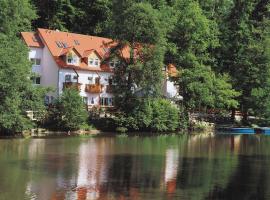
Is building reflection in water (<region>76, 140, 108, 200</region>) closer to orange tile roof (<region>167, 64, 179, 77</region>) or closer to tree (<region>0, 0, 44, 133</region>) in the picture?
tree (<region>0, 0, 44, 133</region>)

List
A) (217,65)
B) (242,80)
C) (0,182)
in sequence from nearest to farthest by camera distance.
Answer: (0,182), (242,80), (217,65)

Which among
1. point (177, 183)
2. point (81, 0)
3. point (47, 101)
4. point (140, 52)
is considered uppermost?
point (81, 0)

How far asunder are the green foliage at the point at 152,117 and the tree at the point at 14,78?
12.1 meters

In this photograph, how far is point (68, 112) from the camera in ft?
202

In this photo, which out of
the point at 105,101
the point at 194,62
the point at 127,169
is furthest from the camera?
the point at 105,101

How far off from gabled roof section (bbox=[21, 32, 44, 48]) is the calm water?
29117 millimetres

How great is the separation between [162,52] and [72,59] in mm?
15998

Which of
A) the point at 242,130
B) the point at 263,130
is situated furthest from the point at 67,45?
the point at 263,130

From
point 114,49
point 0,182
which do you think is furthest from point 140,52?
point 0,182

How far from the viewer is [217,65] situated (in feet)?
305

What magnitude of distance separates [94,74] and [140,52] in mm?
14459

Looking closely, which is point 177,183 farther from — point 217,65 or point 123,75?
point 217,65

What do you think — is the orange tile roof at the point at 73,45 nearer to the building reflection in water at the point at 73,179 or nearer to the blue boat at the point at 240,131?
the blue boat at the point at 240,131

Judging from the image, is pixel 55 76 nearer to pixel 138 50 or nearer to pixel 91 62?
pixel 91 62
